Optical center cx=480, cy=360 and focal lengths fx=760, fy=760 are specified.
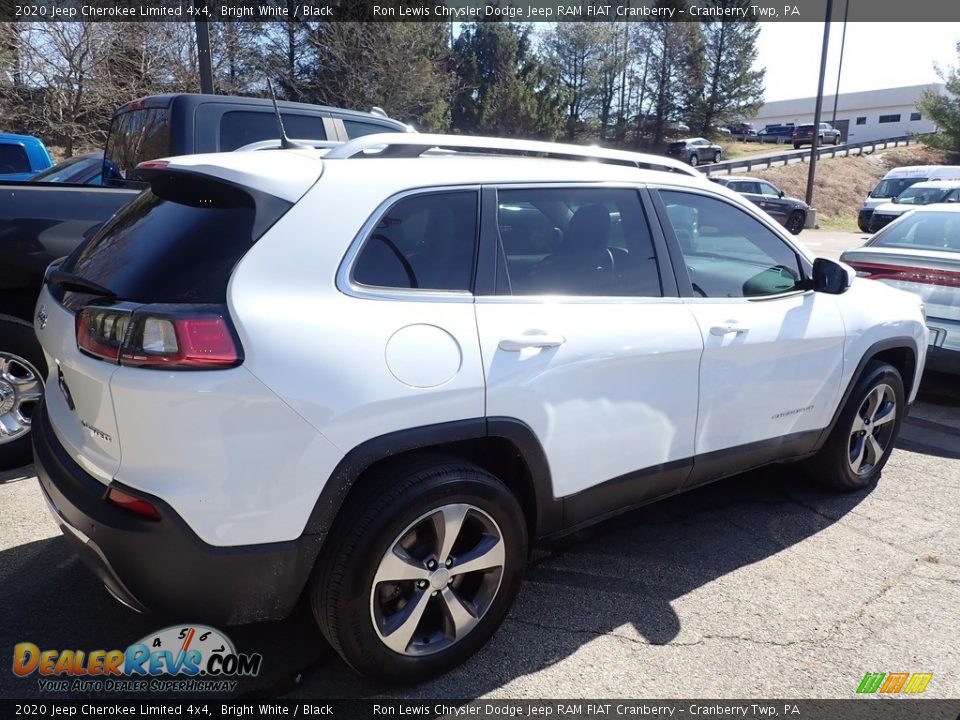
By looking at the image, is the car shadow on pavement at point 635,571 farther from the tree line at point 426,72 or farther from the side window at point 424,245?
the tree line at point 426,72

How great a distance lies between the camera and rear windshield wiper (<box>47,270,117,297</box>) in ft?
7.82

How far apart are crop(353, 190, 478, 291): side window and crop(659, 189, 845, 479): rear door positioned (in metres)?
1.06

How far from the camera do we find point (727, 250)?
3811 millimetres

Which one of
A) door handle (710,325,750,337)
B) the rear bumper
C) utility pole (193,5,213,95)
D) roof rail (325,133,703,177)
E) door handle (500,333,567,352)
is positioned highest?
utility pole (193,5,213,95)

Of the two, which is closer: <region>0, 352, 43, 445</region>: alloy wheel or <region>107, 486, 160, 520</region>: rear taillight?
<region>107, 486, 160, 520</region>: rear taillight

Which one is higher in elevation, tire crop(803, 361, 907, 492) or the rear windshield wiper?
the rear windshield wiper

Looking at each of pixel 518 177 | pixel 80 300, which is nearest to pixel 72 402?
pixel 80 300

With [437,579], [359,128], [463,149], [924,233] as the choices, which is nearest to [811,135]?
[924,233]

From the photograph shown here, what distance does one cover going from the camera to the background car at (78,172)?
6.95 metres

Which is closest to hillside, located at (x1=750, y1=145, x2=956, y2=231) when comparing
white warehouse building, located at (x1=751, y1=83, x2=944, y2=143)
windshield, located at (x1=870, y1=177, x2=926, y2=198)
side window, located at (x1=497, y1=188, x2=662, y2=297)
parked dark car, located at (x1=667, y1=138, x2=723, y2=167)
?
windshield, located at (x1=870, y1=177, x2=926, y2=198)

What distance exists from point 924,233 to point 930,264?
0.83 metres

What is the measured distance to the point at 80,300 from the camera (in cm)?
249

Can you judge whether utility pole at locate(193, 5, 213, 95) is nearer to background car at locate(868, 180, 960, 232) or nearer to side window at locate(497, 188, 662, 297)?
side window at locate(497, 188, 662, 297)

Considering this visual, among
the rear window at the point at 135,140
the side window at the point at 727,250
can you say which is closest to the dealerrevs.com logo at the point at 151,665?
the side window at the point at 727,250
